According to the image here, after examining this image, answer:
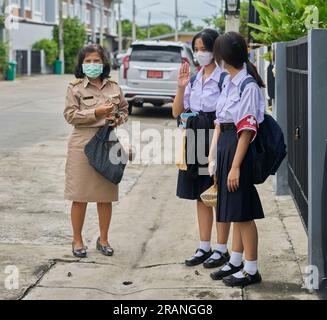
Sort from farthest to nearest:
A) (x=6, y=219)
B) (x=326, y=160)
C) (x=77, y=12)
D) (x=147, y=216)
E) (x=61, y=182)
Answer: (x=77, y=12) < (x=61, y=182) < (x=147, y=216) < (x=6, y=219) < (x=326, y=160)

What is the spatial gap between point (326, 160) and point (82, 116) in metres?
2.07

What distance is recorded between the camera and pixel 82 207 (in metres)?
6.08

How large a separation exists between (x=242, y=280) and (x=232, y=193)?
637 millimetres

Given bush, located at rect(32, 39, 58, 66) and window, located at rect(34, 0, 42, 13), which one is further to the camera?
window, located at rect(34, 0, 42, 13)

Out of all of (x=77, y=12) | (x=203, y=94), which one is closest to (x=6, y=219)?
(x=203, y=94)

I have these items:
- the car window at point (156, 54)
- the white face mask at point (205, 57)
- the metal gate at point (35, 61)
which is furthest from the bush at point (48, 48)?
the white face mask at point (205, 57)

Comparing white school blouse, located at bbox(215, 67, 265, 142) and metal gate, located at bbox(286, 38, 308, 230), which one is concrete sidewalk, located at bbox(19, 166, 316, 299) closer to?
metal gate, located at bbox(286, 38, 308, 230)

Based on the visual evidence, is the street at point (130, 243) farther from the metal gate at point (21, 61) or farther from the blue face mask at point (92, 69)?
the metal gate at point (21, 61)

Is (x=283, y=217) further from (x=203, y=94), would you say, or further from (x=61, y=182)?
(x=61, y=182)

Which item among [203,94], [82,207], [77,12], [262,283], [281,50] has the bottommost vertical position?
[262,283]

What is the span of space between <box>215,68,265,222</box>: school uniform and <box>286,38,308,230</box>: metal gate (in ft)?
3.03

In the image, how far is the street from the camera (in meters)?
5.14

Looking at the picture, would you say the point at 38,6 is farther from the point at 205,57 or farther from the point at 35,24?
the point at 205,57

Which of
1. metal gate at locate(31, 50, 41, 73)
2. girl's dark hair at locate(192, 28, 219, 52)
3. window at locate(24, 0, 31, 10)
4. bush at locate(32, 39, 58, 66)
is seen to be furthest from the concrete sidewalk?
window at locate(24, 0, 31, 10)
